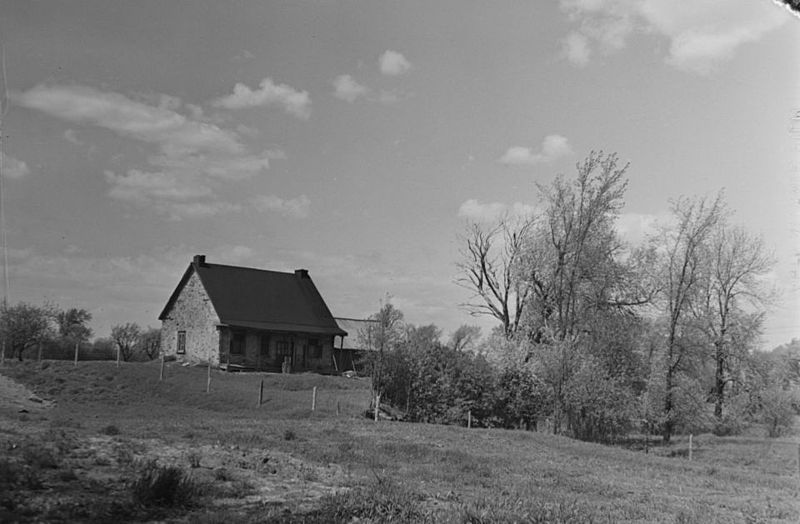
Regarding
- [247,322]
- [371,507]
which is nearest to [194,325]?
[247,322]

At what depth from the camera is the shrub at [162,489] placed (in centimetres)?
791

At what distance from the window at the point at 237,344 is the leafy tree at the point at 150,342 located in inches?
573

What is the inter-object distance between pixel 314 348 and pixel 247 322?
5.44 m

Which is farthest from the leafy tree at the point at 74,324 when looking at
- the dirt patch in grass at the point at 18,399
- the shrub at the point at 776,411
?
the shrub at the point at 776,411

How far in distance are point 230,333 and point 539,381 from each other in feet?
66.8

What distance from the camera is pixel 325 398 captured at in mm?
30109

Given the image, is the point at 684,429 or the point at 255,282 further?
the point at 255,282

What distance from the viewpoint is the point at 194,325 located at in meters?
43.9

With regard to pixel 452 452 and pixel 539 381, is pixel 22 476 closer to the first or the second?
pixel 452 452

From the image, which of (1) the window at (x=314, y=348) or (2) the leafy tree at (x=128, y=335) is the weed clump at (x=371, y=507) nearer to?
(1) the window at (x=314, y=348)

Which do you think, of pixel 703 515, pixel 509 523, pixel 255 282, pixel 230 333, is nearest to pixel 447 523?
pixel 509 523

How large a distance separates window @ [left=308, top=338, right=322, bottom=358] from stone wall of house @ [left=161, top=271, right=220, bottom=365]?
661 cm

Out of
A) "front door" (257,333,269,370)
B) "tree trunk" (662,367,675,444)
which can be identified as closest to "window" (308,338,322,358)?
"front door" (257,333,269,370)

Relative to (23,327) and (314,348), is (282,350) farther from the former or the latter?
(23,327)
